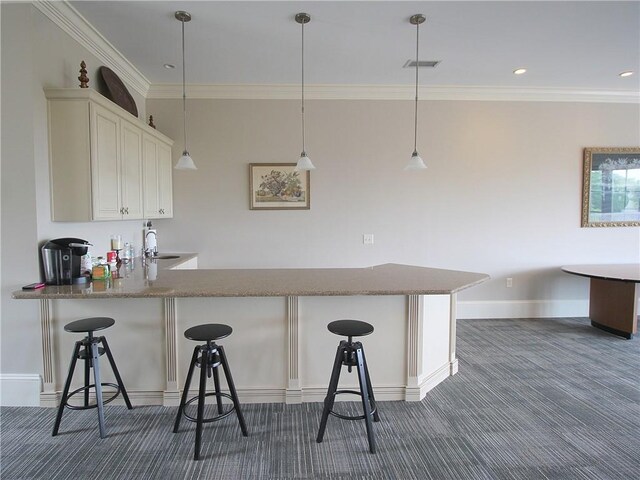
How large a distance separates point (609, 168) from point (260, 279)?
4667 millimetres

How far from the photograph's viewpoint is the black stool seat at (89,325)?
2.22m

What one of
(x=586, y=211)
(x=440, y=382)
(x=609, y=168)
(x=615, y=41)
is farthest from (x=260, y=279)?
(x=609, y=168)

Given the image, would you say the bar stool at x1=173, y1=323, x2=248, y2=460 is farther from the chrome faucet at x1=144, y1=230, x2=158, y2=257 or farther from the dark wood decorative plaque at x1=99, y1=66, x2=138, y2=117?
the dark wood decorative plaque at x1=99, y1=66, x2=138, y2=117

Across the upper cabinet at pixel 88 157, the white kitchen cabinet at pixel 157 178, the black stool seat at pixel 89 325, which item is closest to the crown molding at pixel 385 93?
the white kitchen cabinet at pixel 157 178

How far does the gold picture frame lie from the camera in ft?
14.8

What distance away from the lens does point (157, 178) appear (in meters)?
3.81

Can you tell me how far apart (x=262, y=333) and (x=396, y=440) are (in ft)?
3.71

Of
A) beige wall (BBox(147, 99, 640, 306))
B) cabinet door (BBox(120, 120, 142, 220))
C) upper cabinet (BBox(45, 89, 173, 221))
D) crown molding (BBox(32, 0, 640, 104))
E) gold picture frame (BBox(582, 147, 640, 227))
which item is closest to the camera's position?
upper cabinet (BBox(45, 89, 173, 221))

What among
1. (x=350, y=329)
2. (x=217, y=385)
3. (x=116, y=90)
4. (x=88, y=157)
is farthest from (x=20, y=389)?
(x=116, y=90)

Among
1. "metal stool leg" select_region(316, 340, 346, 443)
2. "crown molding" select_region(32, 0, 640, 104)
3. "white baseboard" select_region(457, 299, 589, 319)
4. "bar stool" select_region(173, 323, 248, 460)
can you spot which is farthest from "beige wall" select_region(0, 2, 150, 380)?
"white baseboard" select_region(457, 299, 589, 319)

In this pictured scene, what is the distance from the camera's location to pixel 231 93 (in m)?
4.25

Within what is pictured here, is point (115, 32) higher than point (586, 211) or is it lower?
higher

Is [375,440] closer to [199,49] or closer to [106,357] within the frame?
[106,357]

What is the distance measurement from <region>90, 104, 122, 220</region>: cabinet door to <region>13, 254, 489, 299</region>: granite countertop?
56 centimetres
